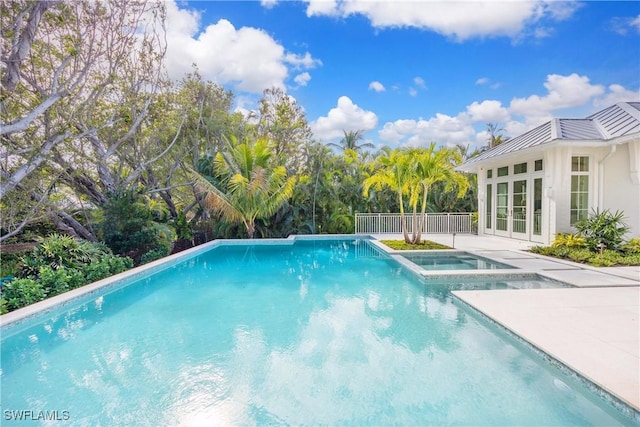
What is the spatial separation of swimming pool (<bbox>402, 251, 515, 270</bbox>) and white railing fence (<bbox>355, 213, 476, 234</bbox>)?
526 centimetres

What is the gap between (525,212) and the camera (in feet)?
35.1

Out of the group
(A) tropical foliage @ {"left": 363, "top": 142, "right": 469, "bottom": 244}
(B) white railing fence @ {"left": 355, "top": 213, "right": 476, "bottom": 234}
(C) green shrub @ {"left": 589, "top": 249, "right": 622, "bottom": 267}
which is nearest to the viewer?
(C) green shrub @ {"left": 589, "top": 249, "right": 622, "bottom": 267}

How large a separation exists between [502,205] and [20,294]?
1358 cm

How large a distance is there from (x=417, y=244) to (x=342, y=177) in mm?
5553

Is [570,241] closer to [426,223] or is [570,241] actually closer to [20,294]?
[426,223]

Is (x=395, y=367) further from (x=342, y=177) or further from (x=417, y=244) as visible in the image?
(x=342, y=177)

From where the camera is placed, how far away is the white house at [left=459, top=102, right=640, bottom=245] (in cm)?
866

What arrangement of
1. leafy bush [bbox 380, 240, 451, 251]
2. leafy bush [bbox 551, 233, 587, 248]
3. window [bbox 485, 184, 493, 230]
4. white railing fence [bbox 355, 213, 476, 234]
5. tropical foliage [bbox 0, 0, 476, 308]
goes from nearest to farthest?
1. tropical foliage [bbox 0, 0, 476, 308]
2. leafy bush [bbox 551, 233, 587, 248]
3. leafy bush [bbox 380, 240, 451, 251]
4. window [bbox 485, 184, 493, 230]
5. white railing fence [bbox 355, 213, 476, 234]

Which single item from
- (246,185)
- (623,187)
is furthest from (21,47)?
(623,187)

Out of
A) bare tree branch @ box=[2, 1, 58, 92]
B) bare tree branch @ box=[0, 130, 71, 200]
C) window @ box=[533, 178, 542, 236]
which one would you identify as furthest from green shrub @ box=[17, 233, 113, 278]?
window @ box=[533, 178, 542, 236]

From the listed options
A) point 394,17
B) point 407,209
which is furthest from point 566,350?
point 407,209

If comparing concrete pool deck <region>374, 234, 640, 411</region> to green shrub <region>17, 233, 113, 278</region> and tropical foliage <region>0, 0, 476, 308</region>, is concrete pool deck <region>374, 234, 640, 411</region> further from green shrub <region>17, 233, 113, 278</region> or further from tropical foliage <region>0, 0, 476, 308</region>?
green shrub <region>17, 233, 113, 278</region>

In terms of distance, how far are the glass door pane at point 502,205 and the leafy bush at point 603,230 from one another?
3.42m

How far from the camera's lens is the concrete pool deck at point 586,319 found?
271 cm
